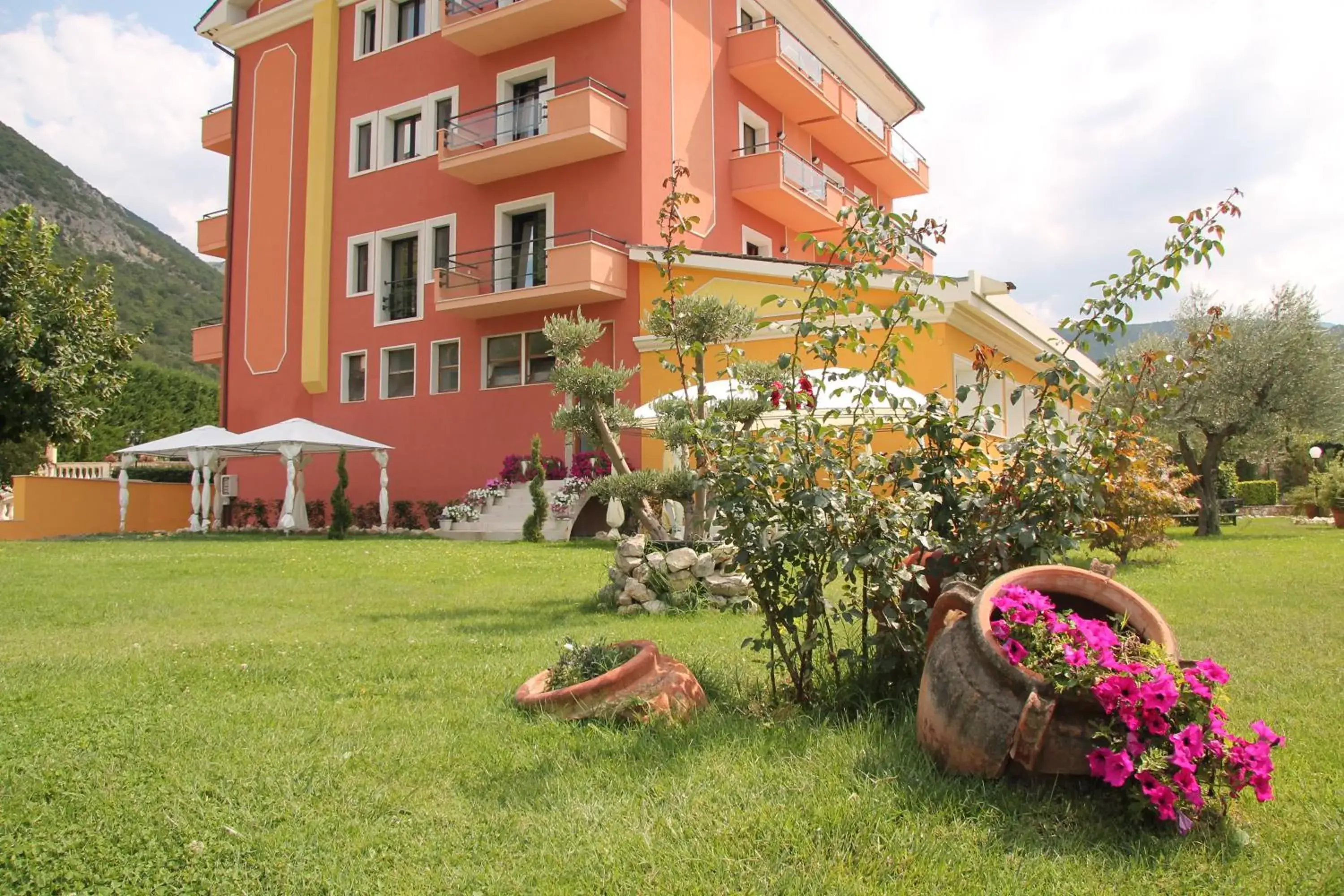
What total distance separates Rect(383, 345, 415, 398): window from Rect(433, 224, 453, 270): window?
2.03m

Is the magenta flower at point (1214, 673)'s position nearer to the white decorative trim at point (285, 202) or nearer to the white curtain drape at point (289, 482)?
the white curtain drape at point (289, 482)

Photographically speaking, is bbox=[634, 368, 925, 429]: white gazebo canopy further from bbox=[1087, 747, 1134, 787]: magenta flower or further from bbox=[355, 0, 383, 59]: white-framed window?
bbox=[355, 0, 383, 59]: white-framed window

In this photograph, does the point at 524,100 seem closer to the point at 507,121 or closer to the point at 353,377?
the point at 507,121

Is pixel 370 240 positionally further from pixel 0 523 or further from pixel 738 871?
pixel 738 871

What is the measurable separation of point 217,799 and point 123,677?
216 cm

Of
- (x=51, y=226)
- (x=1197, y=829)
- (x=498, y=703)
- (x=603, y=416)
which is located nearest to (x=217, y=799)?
(x=498, y=703)

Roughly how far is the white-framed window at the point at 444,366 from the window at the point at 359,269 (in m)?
2.99

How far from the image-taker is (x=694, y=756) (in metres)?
3.67

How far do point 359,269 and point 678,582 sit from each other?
1799cm

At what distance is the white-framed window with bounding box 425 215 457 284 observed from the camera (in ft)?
70.2

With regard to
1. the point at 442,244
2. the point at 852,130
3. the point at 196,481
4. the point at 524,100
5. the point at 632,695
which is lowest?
the point at 632,695

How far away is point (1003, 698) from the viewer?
3.18 metres

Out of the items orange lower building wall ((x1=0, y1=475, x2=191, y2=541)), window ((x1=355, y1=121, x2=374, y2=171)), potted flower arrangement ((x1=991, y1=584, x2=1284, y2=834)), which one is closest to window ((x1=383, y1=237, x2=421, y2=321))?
window ((x1=355, y1=121, x2=374, y2=171))

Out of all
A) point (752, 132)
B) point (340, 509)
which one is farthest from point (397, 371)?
point (752, 132)
